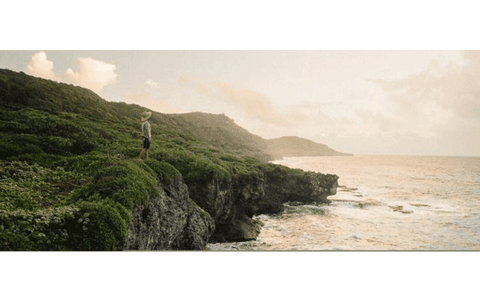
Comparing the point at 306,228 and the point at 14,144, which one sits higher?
the point at 14,144

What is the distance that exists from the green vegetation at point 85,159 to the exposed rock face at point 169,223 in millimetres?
324

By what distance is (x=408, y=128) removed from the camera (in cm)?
1276

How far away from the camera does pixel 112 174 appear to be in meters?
8.59

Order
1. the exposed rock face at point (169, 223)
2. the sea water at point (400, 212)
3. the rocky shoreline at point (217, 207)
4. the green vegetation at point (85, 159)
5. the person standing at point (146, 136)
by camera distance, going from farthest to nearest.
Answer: the sea water at point (400, 212) → the person standing at point (146, 136) → the rocky shoreline at point (217, 207) → the exposed rock face at point (169, 223) → the green vegetation at point (85, 159)

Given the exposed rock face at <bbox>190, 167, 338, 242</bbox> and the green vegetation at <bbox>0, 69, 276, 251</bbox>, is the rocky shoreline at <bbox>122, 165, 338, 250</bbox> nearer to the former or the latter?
the exposed rock face at <bbox>190, 167, 338, 242</bbox>

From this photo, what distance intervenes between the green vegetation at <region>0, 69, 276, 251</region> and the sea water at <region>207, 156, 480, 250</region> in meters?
4.10

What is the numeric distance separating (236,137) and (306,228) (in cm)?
547

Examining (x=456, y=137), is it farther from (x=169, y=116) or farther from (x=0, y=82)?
(x=0, y=82)

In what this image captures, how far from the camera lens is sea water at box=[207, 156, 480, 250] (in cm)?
1108

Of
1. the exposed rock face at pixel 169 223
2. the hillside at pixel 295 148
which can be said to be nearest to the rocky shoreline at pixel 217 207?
the exposed rock face at pixel 169 223

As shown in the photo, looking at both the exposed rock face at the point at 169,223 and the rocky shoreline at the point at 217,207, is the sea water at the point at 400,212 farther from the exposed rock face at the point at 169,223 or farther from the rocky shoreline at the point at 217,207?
the exposed rock face at the point at 169,223

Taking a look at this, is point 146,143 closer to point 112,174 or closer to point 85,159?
point 85,159

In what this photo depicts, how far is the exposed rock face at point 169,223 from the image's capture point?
8109mm
